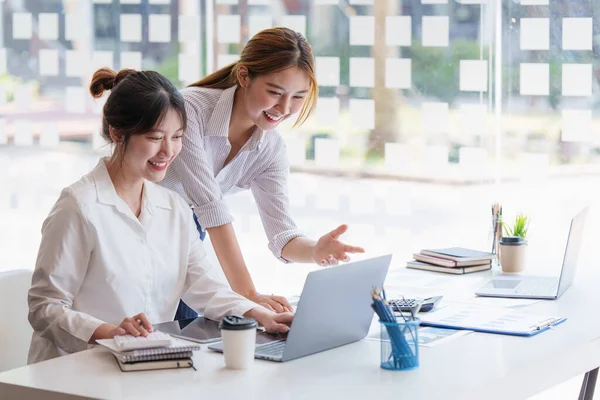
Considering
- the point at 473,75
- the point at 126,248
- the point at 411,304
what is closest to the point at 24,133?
the point at 473,75

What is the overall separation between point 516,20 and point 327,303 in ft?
8.84

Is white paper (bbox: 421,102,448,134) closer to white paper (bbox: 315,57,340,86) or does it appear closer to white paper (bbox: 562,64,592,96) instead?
white paper (bbox: 315,57,340,86)

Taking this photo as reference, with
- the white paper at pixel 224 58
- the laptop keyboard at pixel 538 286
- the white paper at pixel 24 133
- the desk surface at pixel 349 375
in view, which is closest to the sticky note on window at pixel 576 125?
the laptop keyboard at pixel 538 286

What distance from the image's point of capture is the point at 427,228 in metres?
4.56

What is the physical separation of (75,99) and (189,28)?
0.78 m

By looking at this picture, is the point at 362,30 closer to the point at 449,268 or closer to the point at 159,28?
the point at 159,28

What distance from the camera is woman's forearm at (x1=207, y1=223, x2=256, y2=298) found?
2420mm

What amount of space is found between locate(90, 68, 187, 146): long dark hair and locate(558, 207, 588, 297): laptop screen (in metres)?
1.02

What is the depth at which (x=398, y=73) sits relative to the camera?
14.7 ft

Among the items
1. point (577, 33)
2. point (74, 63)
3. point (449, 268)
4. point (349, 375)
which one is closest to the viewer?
point (349, 375)

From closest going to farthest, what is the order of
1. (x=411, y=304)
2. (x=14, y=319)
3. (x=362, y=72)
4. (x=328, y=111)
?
(x=411, y=304) < (x=14, y=319) < (x=362, y=72) < (x=328, y=111)

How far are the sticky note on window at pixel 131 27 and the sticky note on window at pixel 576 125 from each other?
222 cm

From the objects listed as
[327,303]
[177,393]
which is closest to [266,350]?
[327,303]

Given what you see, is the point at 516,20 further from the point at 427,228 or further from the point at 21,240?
the point at 21,240
